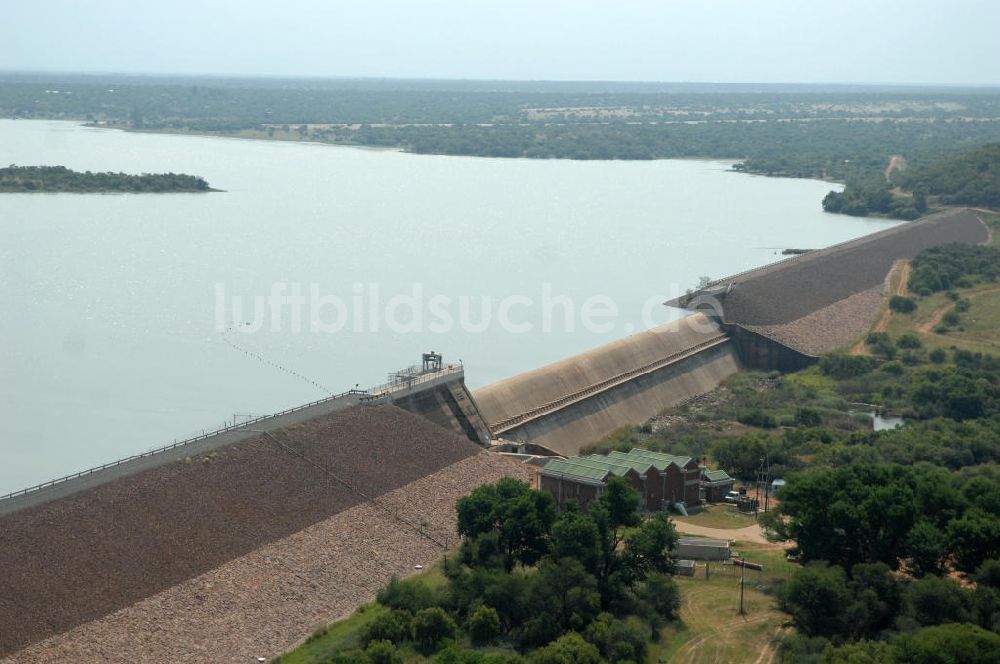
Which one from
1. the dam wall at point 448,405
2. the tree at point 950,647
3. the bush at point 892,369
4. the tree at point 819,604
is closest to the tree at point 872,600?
the tree at point 819,604

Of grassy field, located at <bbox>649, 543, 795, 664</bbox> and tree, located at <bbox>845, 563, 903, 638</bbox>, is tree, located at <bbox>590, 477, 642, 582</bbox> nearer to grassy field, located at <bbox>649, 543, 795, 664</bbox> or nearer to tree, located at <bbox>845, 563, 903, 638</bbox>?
grassy field, located at <bbox>649, 543, 795, 664</bbox>

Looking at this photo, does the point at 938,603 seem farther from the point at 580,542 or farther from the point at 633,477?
the point at 633,477

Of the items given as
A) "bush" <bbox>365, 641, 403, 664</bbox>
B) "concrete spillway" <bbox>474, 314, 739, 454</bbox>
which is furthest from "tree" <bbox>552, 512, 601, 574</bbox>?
"concrete spillway" <bbox>474, 314, 739, 454</bbox>

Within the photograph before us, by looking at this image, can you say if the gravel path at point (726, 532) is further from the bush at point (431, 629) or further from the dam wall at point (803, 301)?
the dam wall at point (803, 301)

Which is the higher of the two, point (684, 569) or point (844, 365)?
point (684, 569)

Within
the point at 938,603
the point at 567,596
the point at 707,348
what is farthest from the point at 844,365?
the point at 567,596

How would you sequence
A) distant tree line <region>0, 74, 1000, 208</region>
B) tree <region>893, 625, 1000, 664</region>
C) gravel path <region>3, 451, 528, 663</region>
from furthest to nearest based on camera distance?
distant tree line <region>0, 74, 1000, 208</region>, gravel path <region>3, 451, 528, 663</region>, tree <region>893, 625, 1000, 664</region>
